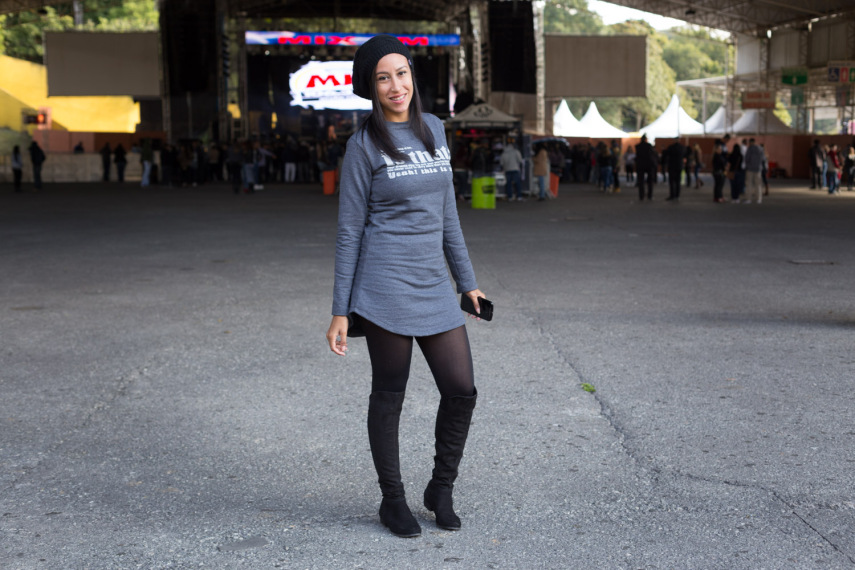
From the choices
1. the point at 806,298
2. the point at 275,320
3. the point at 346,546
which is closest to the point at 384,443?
the point at 346,546

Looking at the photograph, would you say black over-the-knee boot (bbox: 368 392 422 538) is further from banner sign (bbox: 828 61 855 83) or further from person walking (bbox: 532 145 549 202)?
banner sign (bbox: 828 61 855 83)

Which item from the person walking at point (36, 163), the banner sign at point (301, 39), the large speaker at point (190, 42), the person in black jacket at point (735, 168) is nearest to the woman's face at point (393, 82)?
the person in black jacket at point (735, 168)

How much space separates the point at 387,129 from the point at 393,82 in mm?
162

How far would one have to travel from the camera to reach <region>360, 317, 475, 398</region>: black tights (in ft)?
11.8

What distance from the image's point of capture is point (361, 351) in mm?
7258

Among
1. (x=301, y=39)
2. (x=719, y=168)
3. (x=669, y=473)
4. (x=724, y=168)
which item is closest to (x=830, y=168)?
(x=724, y=168)

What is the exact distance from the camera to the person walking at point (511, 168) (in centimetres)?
→ 2706

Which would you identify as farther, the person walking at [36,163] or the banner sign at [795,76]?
the banner sign at [795,76]

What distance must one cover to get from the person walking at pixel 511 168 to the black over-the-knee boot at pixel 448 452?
2369cm

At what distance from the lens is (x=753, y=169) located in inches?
985

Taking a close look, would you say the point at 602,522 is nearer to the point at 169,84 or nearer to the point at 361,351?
the point at 361,351

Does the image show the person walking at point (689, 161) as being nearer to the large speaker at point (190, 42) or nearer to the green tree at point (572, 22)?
the large speaker at point (190, 42)

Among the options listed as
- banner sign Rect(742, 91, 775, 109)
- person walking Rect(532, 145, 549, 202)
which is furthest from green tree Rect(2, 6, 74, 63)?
person walking Rect(532, 145, 549, 202)

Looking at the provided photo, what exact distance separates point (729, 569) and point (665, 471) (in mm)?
1071
